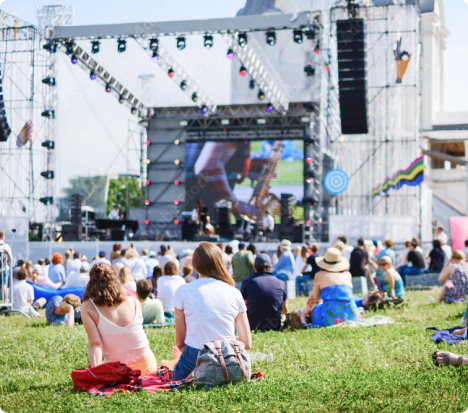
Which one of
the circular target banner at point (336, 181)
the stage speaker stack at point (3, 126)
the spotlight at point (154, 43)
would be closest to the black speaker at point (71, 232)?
the stage speaker stack at point (3, 126)

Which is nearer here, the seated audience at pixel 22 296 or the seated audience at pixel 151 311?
the seated audience at pixel 151 311

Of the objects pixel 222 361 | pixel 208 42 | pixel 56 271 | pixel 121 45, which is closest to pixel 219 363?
pixel 222 361

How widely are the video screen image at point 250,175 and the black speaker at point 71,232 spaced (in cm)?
661

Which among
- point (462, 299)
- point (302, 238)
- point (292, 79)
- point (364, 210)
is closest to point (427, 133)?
point (292, 79)

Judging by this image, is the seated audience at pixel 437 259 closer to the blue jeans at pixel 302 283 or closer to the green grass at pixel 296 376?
the blue jeans at pixel 302 283

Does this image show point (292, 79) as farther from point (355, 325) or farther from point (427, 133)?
point (355, 325)

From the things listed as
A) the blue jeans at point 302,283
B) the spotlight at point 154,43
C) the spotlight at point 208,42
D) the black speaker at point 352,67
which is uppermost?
the spotlight at point 154,43

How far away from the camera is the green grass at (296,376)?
149 inches

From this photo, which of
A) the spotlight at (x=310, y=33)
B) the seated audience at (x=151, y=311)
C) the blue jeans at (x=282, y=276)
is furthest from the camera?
the spotlight at (x=310, y=33)

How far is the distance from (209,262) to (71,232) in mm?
15910

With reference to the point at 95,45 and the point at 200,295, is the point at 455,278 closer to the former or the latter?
the point at 200,295

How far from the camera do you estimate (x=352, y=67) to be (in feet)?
54.1

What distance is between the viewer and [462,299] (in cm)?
926

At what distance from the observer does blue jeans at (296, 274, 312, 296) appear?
1207 cm
